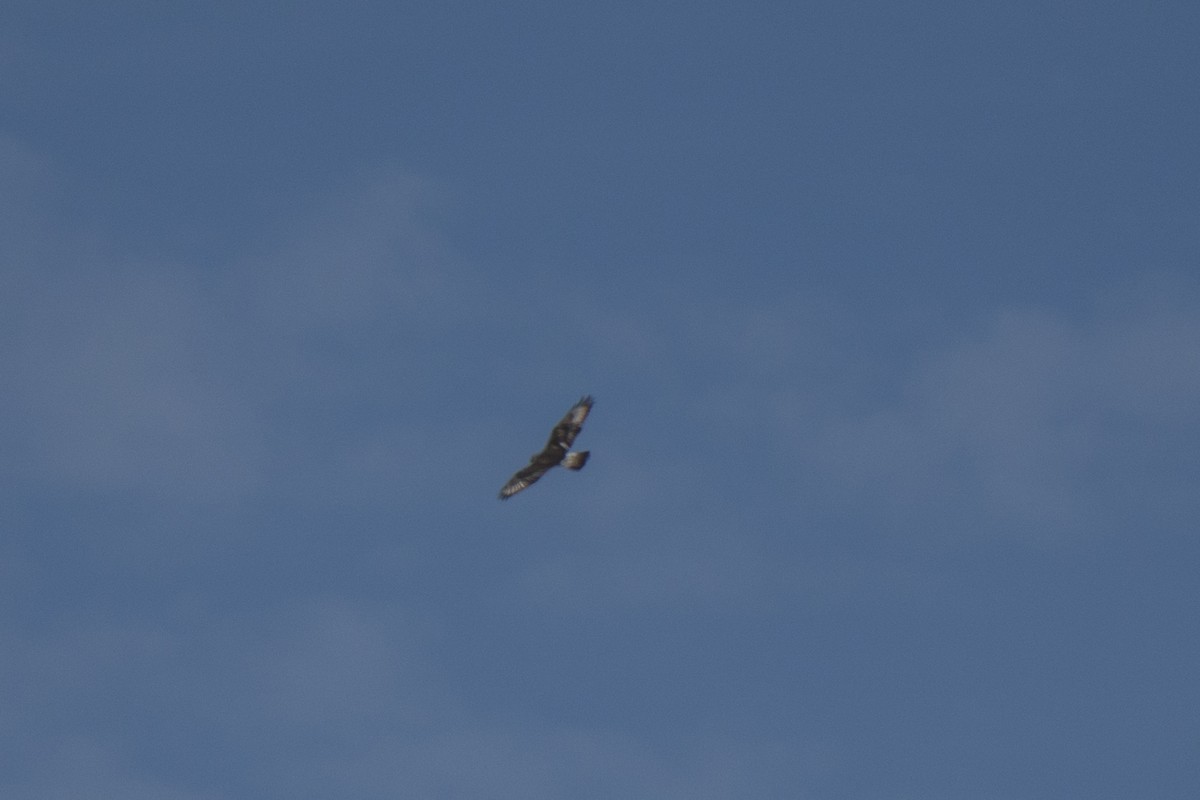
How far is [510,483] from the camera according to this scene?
10775 centimetres

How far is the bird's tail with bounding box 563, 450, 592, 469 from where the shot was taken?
106 metres

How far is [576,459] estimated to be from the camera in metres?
106

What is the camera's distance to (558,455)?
349 feet

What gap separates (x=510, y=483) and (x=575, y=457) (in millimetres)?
2653

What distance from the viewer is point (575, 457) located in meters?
106

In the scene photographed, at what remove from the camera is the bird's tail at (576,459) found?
106 meters

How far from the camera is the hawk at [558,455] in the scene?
4154 inches

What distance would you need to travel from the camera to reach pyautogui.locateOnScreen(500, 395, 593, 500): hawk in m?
106

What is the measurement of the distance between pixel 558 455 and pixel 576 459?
0.73 metres
